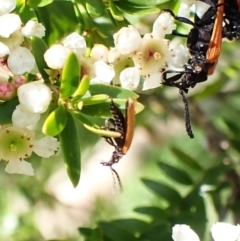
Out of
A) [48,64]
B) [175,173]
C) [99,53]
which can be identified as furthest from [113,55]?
[175,173]

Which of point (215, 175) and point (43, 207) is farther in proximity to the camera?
point (43, 207)

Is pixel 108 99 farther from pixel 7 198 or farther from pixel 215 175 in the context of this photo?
pixel 7 198

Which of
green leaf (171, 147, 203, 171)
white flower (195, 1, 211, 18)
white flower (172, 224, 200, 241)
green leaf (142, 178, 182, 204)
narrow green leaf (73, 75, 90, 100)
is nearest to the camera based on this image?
narrow green leaf (73, 75, 90, 100)

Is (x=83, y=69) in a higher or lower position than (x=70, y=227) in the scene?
higher

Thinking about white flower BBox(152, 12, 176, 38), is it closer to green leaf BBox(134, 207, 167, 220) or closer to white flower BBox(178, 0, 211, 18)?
white flower BBox(178, 0, 211, 18)

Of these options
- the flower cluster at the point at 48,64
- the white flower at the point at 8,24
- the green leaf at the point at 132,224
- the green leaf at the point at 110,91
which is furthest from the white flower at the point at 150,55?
the green leaf at the point at 132,224

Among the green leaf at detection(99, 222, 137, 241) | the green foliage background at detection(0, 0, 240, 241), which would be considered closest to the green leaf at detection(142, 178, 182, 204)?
the green foliage background at detection(0, 0, 240, 241)

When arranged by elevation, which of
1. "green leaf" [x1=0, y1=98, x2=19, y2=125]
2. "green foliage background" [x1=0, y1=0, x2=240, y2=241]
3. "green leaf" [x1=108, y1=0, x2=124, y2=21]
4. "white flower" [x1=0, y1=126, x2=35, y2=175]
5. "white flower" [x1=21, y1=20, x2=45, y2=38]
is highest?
"white flower" [x1=21, y1=20, x2=45, y2=38]

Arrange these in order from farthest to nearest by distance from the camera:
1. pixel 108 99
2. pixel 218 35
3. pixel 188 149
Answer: pixel 188 149 < pixel 218 35 < pixel 108 99

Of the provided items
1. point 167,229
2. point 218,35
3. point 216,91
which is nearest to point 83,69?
point 218,35
